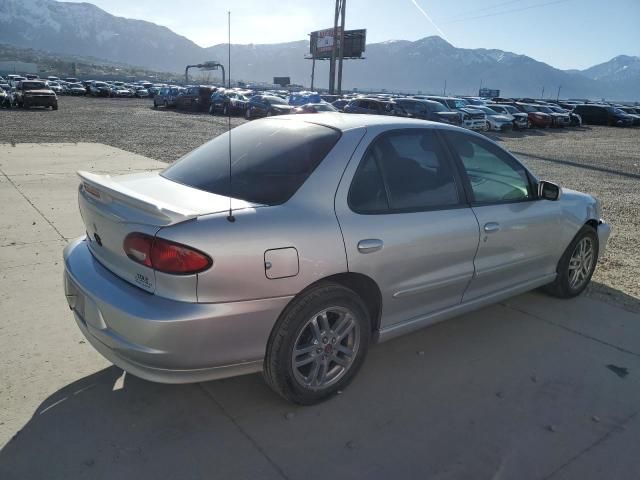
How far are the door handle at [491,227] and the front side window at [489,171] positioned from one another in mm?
168

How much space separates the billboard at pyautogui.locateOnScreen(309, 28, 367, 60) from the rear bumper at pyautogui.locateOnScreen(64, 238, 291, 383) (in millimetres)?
59371

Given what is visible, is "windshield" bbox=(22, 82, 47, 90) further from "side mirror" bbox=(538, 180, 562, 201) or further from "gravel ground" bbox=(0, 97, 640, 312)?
"side mirror" bbox=(538, 180, 562, 201)

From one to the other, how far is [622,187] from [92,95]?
2121 inches

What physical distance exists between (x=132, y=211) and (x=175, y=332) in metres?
0.66

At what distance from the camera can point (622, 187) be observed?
11.3 m

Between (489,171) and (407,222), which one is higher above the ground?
(489,171)

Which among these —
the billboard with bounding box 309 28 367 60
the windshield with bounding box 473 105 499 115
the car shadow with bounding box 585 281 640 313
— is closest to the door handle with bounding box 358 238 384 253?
the car shadow with bounding box 585 281 640 313

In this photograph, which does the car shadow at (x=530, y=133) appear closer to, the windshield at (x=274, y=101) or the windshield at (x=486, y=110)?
the windshield at (x=486, y=110)

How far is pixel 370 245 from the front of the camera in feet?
8.95

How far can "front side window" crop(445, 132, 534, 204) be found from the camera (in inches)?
136

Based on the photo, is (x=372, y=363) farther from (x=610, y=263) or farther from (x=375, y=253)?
(x=610, y=263)

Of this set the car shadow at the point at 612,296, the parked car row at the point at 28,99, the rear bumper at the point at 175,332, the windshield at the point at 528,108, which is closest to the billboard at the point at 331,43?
the windshield at the point at 528,108

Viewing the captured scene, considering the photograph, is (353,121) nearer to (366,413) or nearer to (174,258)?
(174,258)

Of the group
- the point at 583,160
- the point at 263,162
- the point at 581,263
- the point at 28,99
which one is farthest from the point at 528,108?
the point at 263,162
